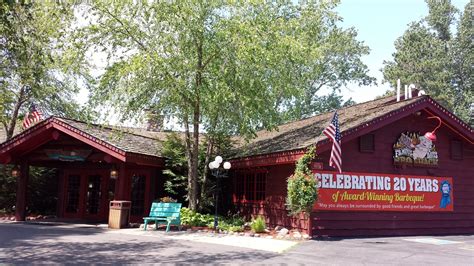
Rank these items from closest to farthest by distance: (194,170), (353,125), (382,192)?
1. (353,125)
2. (382,192)
3. (194,170)

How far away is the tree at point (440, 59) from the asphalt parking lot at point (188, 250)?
31.2m

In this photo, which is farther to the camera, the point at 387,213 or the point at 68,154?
the point at 68,154

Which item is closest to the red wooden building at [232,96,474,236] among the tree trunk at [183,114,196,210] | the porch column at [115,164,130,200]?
the tree trunk at [183,114,196,210]

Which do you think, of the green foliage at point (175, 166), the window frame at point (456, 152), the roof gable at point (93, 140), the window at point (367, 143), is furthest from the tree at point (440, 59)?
the roof gable at point (93, 140)

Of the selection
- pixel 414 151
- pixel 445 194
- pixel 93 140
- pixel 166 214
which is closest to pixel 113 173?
pixel 93 140

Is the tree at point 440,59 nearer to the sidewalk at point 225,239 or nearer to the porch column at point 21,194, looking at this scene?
the sidewalk at point 225,239

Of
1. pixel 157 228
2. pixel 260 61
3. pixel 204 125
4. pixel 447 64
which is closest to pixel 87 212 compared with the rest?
pixel 157 228

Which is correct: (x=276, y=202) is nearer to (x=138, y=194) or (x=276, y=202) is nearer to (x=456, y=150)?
(x=138, y=194)

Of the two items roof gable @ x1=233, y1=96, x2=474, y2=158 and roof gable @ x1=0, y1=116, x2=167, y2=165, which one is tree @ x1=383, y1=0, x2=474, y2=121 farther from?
roof gable @ x1=0, y1=116, x2=167, y2=165

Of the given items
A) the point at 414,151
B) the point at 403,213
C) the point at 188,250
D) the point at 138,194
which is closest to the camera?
the point at 188,250

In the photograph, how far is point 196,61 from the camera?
15445 millimetres

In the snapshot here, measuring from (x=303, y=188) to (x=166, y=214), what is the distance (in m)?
4.77

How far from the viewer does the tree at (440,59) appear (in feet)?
137

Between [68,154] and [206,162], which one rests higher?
[68,154]
